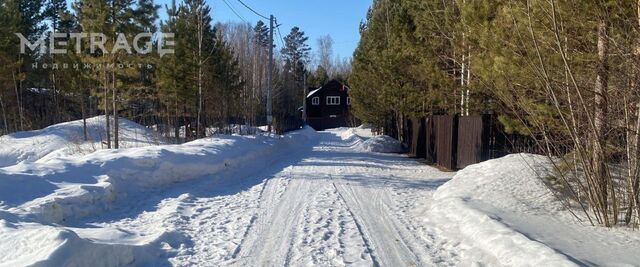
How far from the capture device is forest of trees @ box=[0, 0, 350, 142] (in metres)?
20.1

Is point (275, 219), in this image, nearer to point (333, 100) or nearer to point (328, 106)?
point (333, 100)

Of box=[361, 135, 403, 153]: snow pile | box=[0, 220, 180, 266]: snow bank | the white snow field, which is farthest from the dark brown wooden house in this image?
box=[0, 220, 180, 266]: snow bank

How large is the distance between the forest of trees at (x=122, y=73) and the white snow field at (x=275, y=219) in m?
8.89

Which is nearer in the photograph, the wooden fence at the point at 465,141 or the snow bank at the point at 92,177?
the snow bank at the point at 92,177

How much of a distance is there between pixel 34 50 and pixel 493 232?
3917cm

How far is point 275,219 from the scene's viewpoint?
26.1ft

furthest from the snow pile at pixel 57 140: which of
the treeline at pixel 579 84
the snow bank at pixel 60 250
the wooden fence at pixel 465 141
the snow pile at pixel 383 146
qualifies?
the snow bank at pixel 60 250

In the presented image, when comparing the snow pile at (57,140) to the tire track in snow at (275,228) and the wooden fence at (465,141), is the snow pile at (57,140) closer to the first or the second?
the wooden fence at (465,141)

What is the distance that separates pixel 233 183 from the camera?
12375mm

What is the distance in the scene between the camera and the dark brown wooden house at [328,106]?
267 ft

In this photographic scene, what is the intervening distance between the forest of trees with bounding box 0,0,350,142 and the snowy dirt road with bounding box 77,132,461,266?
1009 centimetres

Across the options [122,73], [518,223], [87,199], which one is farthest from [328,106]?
[518,223]

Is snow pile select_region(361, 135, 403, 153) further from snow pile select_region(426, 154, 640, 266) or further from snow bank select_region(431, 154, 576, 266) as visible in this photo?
snow pile select_region(426, 154, 640, 266)

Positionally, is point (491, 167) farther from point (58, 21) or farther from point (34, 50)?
point (58, 21)
